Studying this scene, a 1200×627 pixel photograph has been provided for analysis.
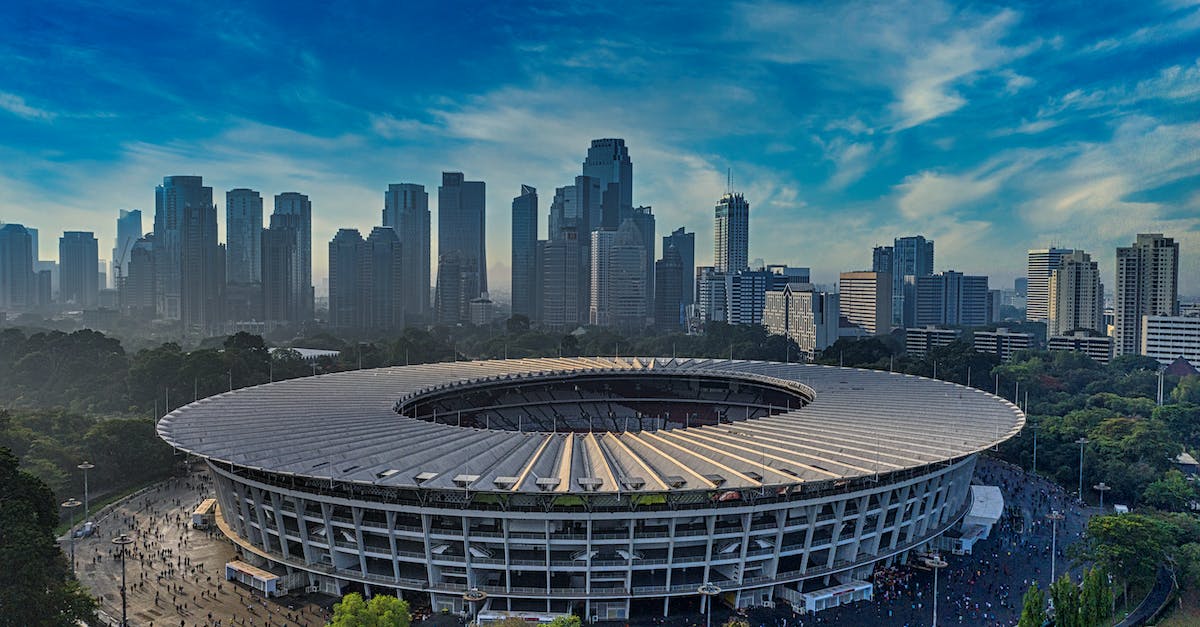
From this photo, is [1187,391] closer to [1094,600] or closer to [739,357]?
[739,357]

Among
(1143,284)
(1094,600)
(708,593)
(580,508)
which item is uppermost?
(1143,284)

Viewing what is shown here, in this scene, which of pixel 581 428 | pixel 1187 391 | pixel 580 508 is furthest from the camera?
pixel 1187 391

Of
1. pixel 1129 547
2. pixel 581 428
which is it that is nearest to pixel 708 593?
pixel 1129 547

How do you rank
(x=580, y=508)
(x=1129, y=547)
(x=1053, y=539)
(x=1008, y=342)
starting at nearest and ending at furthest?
(x=580, y=508) → (x=1129, y=547) → (x=1053, y=539) → (x=1008, y=342)

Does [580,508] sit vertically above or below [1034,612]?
above

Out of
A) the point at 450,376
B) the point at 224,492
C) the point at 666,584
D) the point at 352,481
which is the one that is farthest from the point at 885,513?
the point at 450,376

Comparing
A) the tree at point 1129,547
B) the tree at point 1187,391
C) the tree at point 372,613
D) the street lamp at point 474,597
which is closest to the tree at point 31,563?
the tree at point 372,613

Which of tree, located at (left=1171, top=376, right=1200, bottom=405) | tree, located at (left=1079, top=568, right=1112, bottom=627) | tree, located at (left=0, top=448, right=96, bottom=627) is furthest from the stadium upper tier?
tree, located at (left=1171, top=376, right=1200, bottom=405)
